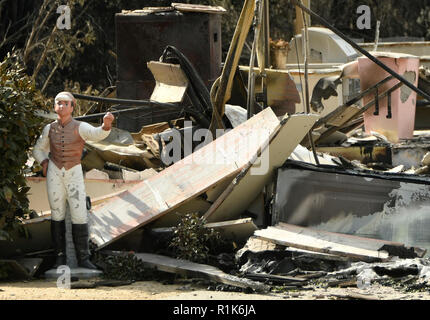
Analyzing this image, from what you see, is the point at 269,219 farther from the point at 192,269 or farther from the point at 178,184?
the point at 192,269

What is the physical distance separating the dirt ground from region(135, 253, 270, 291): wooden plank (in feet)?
0.38

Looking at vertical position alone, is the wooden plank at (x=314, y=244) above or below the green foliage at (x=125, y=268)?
above

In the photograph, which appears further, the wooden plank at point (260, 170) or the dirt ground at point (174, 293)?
the wooden plank at point (260, 170)

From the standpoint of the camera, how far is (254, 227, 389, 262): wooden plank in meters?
8.80

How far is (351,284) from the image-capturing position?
329 inches

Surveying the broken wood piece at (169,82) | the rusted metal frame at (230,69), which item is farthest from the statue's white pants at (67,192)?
the broken wood piece at (169,82)

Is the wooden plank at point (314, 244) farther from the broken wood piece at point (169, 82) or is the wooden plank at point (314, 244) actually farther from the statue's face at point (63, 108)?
the broken wood piece at point (169, 82)

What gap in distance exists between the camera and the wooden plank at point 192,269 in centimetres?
831

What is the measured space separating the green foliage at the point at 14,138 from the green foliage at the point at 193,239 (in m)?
1.44

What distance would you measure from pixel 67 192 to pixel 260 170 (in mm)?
2075

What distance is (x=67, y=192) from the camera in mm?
9031

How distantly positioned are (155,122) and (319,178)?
5.31 meters
